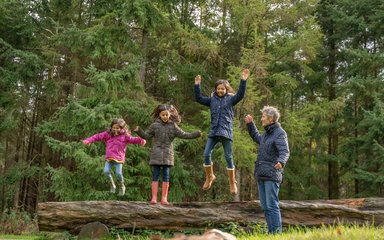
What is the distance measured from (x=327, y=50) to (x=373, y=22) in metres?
3.14

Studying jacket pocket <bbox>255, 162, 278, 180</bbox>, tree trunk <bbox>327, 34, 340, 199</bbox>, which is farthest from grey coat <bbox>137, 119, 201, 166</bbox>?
tree trunk <bbox>327, 34, 340, 199</bbox>

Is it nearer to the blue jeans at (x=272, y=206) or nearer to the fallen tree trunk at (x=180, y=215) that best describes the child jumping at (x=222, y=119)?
the fallen tree trunk at (x=180, y=215)

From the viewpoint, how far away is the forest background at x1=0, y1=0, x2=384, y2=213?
17078mm

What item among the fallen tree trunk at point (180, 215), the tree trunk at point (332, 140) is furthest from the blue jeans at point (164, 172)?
the tree trunk at point (332, 140)

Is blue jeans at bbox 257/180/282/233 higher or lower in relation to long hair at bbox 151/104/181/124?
lower

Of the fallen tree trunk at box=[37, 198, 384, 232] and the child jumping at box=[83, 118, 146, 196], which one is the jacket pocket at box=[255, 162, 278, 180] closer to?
the fallen tree trunk at box=[37, 198, 384, 232]

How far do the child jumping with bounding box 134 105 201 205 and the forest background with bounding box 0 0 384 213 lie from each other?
606 cm

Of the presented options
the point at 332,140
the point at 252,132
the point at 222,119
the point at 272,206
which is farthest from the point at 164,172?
the point at 332,140

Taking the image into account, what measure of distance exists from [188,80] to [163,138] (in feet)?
39.9

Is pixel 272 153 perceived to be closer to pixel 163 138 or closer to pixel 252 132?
pixel 252 132

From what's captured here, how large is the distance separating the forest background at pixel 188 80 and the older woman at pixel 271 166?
890 cm

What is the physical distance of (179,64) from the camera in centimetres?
2061

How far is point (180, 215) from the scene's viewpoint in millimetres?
9867

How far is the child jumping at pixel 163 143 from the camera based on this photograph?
970 centimetres
